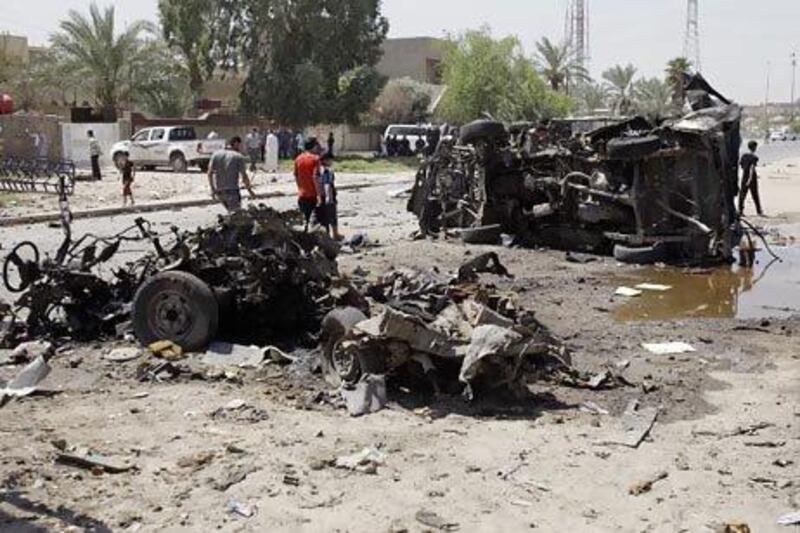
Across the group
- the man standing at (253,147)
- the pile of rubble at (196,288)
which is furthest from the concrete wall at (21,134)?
the pile of rubble at (196,288)

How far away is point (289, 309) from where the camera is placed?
8.12 m

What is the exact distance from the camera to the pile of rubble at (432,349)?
640cm

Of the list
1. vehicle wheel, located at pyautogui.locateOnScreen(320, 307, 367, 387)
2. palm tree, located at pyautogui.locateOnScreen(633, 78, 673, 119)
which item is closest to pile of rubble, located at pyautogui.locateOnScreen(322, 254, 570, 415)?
vehicle wheel, located at pyautogui.locateOnScreen(320, 307, 367, 387)

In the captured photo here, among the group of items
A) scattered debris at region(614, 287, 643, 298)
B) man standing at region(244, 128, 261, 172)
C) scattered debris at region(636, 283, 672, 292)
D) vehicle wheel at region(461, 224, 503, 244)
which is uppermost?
man standing at region(244, 128, 261, 172)

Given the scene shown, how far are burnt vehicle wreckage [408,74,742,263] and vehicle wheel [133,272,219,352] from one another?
751cm

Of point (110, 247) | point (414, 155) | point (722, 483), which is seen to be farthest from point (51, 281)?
point (414, 155)

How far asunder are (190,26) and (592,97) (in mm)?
43843

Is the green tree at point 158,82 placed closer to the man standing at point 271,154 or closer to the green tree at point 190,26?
the green tree at point 190,26

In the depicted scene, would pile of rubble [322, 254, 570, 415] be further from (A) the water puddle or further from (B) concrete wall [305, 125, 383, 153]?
(B) concrete wall [305, 125, 383, 153]

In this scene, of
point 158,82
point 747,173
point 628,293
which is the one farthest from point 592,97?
point 628,293

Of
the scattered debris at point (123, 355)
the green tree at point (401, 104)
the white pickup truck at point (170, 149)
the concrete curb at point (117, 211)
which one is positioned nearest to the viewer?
the scattered debris at point (123, 355)

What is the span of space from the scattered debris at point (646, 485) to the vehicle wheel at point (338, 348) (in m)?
2.23

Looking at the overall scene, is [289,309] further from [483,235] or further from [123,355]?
[483,235]

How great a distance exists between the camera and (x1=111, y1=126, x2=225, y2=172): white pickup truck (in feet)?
117
